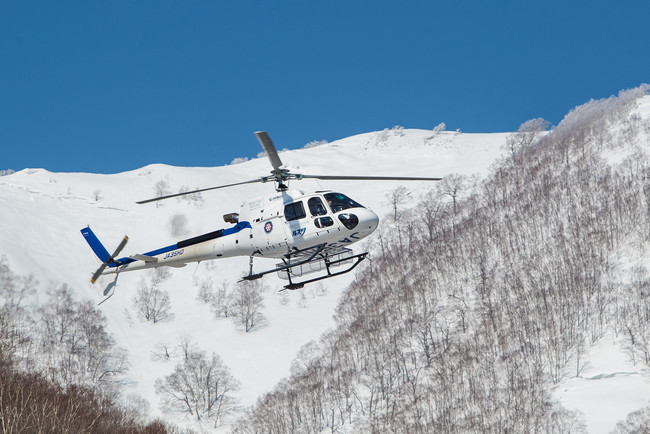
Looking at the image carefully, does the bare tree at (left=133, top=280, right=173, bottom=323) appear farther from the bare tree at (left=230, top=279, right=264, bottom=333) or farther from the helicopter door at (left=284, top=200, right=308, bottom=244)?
the helicopter door at (left=284, top=200, right=308, bottom=244)

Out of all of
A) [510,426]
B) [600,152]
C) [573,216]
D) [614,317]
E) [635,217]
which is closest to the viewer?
[510,426]

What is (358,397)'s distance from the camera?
3969 inches

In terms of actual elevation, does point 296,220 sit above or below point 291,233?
above

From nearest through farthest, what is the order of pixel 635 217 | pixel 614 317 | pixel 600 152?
1. pixel 614 317
2. pixel 635 217
3. pixel 600 152

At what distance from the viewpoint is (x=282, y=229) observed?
27.1 metres

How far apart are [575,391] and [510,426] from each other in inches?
405

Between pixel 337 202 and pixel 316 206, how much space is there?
2.70 ft

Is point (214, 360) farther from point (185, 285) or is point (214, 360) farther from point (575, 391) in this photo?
point (575, 391)

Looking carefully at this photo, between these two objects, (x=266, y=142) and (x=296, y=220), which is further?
(x=296, y=220)

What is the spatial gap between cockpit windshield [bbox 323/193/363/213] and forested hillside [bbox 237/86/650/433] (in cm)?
6600

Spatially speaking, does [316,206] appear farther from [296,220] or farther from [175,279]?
[175,279]

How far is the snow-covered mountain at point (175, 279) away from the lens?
102 metres

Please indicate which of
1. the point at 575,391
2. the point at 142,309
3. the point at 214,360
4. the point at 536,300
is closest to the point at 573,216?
the point at 536,300

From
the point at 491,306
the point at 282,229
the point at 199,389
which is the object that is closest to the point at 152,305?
the point at 199,389
